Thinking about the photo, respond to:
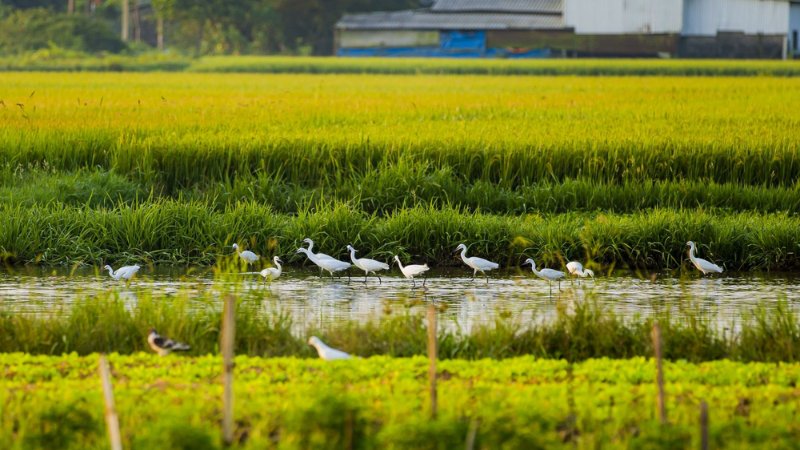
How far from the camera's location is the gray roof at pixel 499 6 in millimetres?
66188

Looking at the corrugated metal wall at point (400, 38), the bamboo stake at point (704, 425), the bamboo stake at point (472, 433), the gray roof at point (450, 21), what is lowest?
the corrugated metal wall at point (400, 38)

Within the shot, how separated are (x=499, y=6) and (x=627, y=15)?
7.96 m

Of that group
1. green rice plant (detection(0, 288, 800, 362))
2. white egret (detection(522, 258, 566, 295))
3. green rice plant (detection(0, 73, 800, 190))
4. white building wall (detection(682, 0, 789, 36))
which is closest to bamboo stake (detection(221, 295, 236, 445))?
green rice plant (detection(0, 288, 800, 362))

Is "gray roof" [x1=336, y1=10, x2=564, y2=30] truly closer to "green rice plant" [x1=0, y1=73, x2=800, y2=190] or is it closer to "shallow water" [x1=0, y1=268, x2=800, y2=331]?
"green rice plant" [x1=0, y1=73, x2=800, y2=190]

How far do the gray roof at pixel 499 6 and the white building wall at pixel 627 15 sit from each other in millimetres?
2588

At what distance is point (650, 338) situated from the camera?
959cm

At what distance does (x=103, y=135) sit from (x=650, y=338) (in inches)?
458

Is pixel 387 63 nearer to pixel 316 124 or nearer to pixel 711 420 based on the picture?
pixel 316 124

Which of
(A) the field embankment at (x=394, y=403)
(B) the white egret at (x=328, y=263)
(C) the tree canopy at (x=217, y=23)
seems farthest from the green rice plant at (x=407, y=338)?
(C) the tree canopy at (x=217, y=23)

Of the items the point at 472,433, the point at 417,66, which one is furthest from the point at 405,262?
the point at 417,66

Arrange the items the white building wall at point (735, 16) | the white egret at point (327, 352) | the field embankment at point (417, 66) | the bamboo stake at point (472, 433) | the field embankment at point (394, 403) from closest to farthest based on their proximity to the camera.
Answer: the bamboo stake at point (472, 433), the field embankment at point (394, 403), the white egret at point (327, 352), the field embankment at point (417, 66), the white building wall at point (735, 16)

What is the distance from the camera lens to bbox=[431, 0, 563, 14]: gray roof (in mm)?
66188

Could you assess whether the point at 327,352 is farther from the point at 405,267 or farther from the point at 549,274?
the point at 405,267

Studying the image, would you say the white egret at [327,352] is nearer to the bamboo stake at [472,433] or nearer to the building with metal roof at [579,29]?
the bamboo stake at [472,433]
